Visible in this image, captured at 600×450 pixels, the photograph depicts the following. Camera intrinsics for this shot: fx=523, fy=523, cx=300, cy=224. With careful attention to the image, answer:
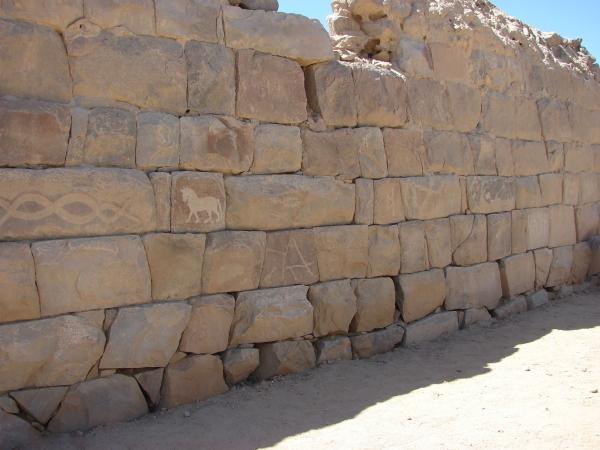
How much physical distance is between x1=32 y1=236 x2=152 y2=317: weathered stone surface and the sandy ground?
33.7 inches

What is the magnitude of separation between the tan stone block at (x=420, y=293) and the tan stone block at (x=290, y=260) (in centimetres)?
107

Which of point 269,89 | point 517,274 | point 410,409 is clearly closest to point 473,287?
point 517,274

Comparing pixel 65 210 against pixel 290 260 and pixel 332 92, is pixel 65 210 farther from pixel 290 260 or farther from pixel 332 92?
pixel 332 92

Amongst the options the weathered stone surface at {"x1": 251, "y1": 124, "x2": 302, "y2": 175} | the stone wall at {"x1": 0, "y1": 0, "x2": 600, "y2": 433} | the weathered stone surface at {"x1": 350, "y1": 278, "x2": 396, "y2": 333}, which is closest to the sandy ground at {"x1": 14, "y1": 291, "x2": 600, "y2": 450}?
the stone wall at {"x1": 0, "y1": 0, "x2": 600, "y2": 433}

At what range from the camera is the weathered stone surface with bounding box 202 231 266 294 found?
4.04 meters

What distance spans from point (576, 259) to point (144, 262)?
20.9ft

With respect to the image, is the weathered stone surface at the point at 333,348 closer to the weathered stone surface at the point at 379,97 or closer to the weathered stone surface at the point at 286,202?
the weathered stone surface at the point at 286,202

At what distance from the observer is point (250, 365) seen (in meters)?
4.26

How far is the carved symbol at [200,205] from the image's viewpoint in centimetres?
393

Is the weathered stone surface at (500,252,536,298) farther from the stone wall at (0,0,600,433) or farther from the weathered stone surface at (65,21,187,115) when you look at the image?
the weathered stone surface at (65,21,187,115)

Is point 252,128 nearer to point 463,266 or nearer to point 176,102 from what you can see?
point 176,102

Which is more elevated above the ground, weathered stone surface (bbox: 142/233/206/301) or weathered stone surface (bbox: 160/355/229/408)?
weathered stone surface (bbox: 142/233/206/301)

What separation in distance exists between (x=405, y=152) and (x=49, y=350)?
144 inches

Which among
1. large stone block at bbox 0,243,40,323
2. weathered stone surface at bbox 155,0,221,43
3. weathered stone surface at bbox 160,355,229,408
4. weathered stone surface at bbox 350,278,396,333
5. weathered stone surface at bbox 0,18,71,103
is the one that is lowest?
weathered stone surface at bbox 160,355,229,408
